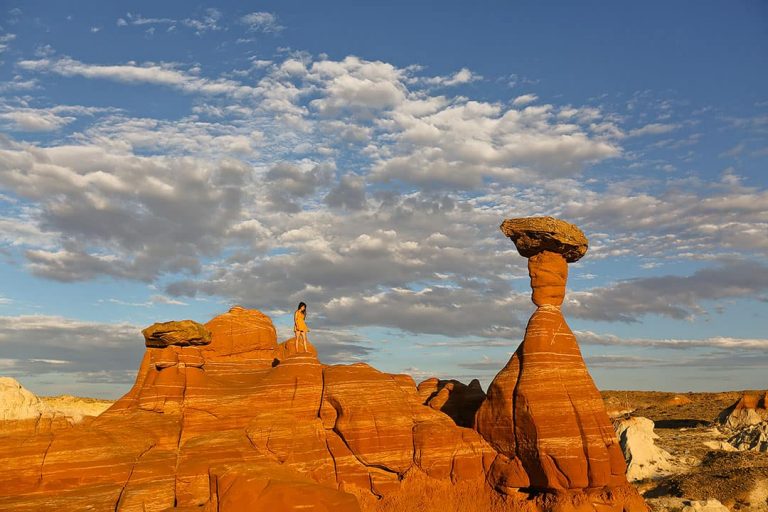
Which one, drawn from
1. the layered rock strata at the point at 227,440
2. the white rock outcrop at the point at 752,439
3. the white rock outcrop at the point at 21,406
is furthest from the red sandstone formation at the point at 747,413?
the white rock outcrop at the point at 21,406

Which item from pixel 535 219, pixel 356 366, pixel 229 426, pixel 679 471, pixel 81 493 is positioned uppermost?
pixel 535 219

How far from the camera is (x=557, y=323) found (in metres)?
30.2

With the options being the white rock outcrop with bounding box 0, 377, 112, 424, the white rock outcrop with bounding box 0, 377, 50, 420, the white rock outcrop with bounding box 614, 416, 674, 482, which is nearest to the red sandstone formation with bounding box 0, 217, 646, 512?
the white rock outcrop with bounding box 0, 377, 112, 424

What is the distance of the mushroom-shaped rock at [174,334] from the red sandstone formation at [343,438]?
65mm

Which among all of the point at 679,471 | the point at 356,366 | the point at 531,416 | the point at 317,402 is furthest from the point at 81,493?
the point at 679,471

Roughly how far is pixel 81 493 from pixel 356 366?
41.6 ft

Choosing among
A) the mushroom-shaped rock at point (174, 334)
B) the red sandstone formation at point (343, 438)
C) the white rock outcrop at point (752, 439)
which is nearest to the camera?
the red sandstone formation at point (343, 438)

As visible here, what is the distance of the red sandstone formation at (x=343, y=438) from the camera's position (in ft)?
82.5

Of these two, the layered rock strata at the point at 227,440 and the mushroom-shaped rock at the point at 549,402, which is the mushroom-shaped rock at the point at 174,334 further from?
the mushroom-shaped rock at the point at 549,402

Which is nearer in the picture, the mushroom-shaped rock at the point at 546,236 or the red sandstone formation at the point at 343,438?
the red sandstone formation at the point at 343,438

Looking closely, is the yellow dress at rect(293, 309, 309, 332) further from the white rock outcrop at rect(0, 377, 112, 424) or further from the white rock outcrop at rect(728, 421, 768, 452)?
the white rock outcrop at rect(728, 421, 768, 452)

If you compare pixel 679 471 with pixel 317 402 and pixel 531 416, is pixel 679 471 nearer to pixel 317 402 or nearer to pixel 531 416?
pixel 531 416

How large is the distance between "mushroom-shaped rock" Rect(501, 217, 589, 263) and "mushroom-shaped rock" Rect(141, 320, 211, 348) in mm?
15581

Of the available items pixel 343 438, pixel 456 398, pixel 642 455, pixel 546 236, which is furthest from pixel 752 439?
pixel 343 438
